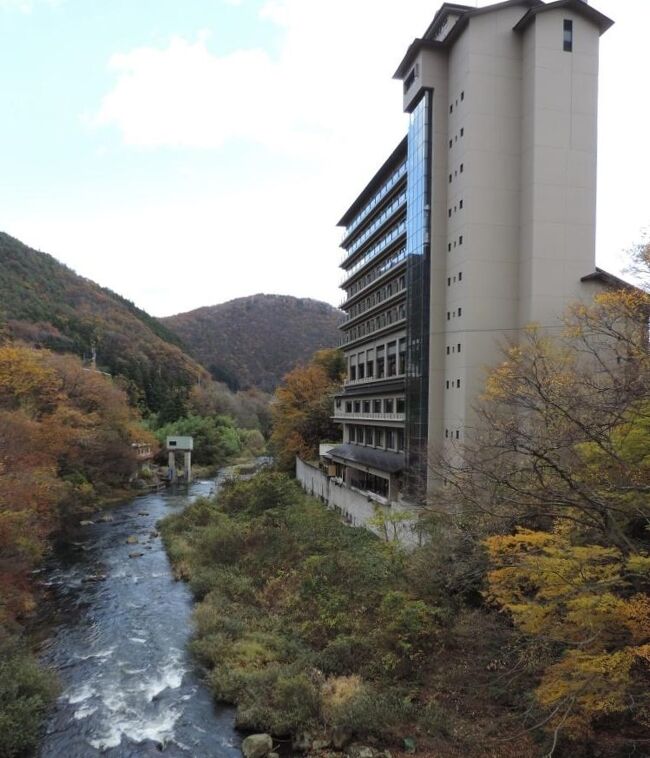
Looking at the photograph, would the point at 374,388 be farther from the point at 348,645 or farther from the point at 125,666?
the point at 125,666

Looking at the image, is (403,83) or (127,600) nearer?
(127,600)

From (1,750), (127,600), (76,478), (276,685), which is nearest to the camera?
(1,750)

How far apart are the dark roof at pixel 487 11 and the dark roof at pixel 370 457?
21.1m

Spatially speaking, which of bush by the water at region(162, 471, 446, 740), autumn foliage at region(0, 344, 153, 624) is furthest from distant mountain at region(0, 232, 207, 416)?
bush by the water at region(162, 471, 446, 740)

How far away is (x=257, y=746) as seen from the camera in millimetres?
12602

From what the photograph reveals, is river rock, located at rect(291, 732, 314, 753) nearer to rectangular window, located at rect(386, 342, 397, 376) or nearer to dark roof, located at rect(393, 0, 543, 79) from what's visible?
rectangular window, located at rect(386, 342, 397, 376)

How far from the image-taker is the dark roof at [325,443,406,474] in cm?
2903

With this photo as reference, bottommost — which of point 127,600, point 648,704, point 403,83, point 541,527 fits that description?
point 127,600

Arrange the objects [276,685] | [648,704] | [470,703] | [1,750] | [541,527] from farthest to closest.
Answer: [541,527], [276,685], [470,703], [1,750], [648,704]

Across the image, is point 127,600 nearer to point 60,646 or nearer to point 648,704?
point 60,646

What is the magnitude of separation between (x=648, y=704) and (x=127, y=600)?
62.0ft

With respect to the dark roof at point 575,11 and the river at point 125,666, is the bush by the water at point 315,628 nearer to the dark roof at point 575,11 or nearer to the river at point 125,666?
the river at point 125,666

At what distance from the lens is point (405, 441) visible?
92.7 feet

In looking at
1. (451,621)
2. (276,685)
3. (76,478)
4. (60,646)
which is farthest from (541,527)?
(76,478)
